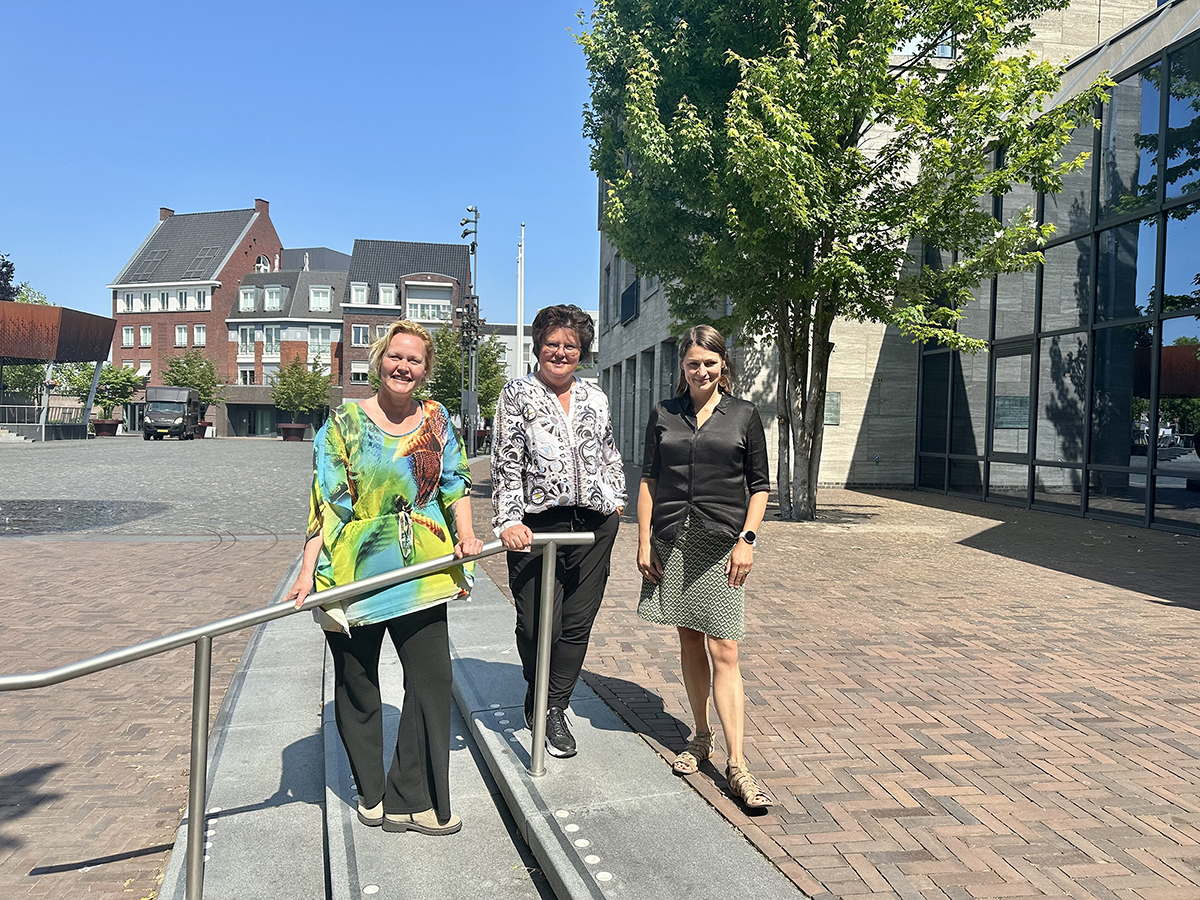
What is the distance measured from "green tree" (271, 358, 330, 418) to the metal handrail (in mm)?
64591

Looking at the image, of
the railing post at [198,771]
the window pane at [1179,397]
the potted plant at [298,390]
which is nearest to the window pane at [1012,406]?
the window pane at [1179,397]

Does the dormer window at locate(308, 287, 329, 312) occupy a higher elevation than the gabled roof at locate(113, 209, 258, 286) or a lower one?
lower

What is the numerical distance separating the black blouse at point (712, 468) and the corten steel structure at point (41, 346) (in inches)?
1875

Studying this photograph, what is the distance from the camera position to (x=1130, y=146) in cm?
1345

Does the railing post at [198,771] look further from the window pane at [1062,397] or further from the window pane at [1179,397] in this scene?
the window pane at [1062,397]

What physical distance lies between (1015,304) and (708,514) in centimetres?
1489

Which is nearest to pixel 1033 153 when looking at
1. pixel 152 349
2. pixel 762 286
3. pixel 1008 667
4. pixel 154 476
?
pixel 762 286

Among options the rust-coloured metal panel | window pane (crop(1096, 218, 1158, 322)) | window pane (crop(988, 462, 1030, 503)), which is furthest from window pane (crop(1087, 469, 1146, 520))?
the rust-coloured metal panel

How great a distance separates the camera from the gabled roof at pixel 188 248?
70.6 meters

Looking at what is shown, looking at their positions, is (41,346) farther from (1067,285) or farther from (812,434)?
(1067,285)

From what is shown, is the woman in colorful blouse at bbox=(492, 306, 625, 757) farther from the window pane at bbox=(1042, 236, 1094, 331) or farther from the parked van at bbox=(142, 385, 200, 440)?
the parked van at bbox=(142, 385, 200, 440)

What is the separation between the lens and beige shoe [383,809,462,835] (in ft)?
9.94

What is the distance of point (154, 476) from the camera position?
20250 mm

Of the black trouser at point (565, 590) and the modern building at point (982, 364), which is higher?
the modern building at point (982, 364)
